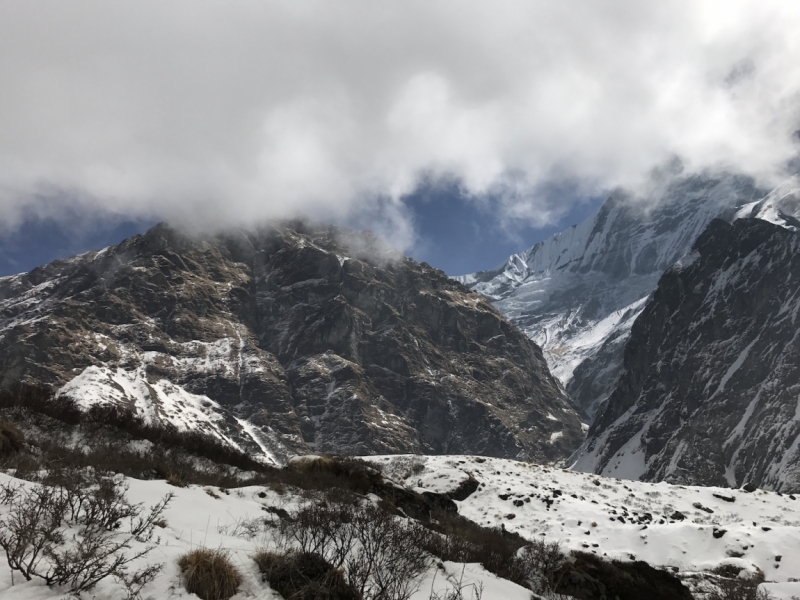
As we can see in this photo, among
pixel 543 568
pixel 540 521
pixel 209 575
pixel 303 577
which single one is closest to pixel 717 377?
pixel 540 521

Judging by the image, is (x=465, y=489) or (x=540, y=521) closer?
(x=540, y=521)

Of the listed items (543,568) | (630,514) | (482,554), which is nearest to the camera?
(482,554)

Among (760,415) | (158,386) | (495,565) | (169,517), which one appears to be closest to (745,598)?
(495,565)

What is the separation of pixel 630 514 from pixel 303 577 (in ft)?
87.1

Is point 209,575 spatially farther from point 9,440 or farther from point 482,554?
point 9,440

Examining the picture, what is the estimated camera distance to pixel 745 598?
1329 cm

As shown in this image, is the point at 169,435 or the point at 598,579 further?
the point at 169,435

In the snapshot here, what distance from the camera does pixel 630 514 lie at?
27.3 metres

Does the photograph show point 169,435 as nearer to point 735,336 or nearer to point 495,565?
point 495,565

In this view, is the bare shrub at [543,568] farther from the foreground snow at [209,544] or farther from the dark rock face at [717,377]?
the dark rock face at [717,377]

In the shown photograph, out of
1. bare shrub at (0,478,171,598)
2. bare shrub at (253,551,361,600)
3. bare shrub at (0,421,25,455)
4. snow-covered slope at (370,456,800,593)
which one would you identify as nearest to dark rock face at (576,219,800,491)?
snow-covered slope at (370,456,800,593)

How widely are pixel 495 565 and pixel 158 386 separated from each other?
18914 cm

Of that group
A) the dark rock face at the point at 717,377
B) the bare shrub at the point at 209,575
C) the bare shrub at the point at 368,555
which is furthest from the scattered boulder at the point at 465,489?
the dark rock face at the point at 717,377

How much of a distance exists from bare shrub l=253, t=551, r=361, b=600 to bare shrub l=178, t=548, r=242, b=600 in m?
0.46
